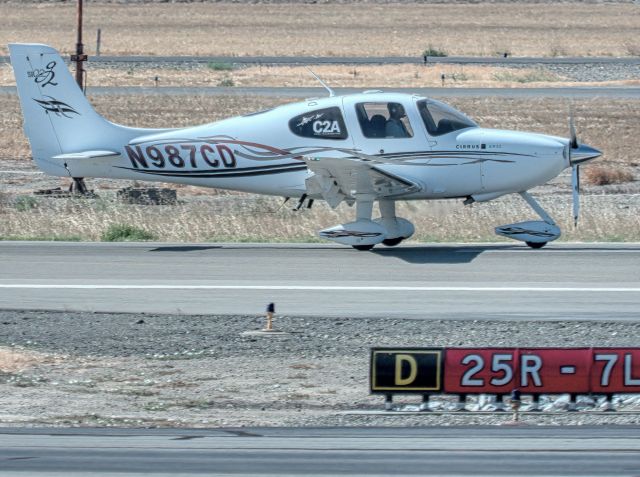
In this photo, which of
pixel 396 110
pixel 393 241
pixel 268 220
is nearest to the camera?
pixel 396 110

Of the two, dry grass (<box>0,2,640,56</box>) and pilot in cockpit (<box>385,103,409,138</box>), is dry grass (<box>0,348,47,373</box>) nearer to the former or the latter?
pilot in cockpit (<box>385,103,409,138</box>)

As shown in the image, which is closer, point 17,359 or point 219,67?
point 17,359

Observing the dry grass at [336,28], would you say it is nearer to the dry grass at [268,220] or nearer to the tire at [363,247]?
the dry grass at [268,220]

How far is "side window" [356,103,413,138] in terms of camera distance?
17.1 metres

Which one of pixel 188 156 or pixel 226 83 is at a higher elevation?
pixel 226 83

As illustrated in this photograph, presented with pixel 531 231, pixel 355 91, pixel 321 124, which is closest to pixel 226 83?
pixel 355 91

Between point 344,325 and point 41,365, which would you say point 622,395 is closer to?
point 344,325

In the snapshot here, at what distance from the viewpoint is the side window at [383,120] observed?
17.1 metres

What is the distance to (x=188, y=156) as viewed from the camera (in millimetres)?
17922

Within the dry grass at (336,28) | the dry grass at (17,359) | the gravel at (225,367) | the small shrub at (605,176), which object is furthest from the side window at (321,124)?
the dry grass at (336,28)

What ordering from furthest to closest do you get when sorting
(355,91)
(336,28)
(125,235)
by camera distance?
(336,28), (355,91), (125,235)

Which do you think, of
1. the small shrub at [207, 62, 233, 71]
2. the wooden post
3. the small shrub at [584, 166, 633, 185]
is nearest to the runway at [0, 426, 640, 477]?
the wooden post

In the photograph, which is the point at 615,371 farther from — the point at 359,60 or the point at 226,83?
the point at 359,60

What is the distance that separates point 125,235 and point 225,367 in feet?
26.5
